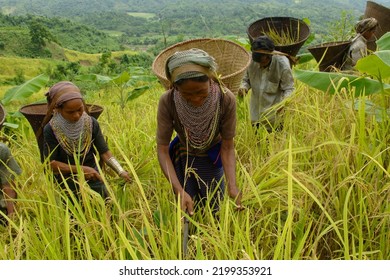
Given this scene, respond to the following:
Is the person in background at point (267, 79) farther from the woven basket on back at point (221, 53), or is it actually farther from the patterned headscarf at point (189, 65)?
the patterned headscarf at point (189, 65)

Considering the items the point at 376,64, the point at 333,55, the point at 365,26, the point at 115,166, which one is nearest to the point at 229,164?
the point at 115,166

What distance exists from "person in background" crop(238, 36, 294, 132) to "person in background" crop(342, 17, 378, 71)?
74cm

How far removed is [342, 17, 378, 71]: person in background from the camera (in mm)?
3348

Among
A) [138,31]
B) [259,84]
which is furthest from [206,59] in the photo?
[138,31]

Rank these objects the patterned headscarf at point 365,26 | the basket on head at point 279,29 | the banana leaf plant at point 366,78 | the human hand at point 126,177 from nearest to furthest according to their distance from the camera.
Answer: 1. the banana leaf plant at point 366,78
2. the human hand at point 126,177
3. the patterned headscarf at point 365,26
4. the basket on head at point 279,29

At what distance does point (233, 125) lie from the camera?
188cm

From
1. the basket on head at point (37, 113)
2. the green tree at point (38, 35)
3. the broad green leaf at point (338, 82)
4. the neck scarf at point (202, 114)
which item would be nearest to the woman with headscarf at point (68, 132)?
the basket on head at point (37, 113)

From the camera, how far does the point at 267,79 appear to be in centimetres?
298

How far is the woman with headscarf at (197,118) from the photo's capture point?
1647 mm

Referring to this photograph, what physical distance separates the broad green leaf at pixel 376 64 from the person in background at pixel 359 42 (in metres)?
1.60

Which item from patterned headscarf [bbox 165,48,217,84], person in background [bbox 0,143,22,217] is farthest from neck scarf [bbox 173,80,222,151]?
person in background [bbox 0,143,22,217]

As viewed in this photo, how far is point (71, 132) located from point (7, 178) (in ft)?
1.29

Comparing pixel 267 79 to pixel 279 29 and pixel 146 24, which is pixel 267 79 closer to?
pixel 279 29
